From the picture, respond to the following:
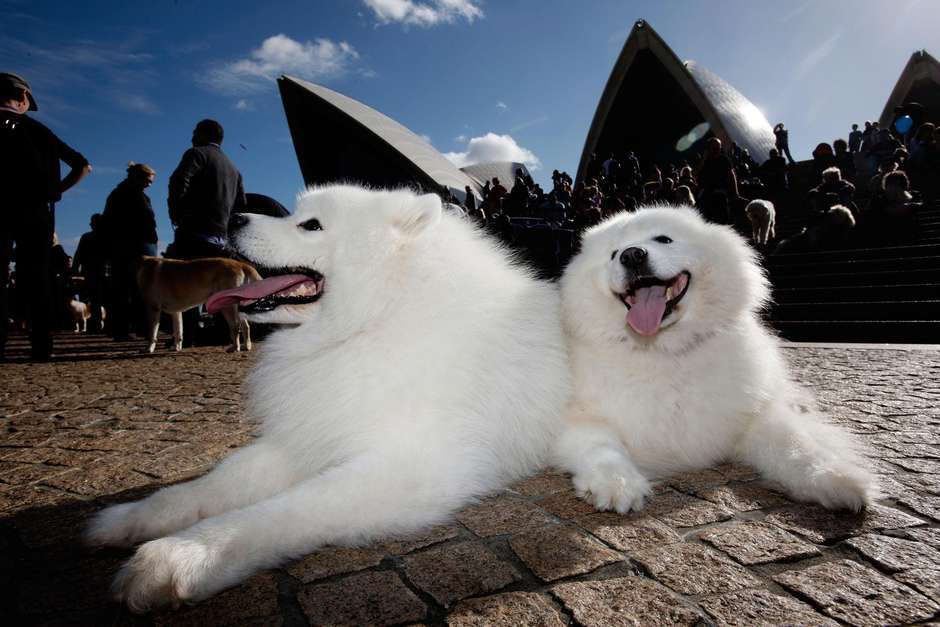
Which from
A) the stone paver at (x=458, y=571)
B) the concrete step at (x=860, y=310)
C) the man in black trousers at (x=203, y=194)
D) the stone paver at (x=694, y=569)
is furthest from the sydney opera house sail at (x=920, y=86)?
the stone paver at (x=458, y=571)

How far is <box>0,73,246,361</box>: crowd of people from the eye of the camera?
5.01m

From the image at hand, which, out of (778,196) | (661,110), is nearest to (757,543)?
(778,196)

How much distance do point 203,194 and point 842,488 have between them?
6737mm

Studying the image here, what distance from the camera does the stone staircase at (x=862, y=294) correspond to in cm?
678

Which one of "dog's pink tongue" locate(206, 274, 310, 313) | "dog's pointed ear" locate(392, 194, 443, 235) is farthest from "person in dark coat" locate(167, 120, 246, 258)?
"dog's pointed ear" locate(392, 194, 443, 235)

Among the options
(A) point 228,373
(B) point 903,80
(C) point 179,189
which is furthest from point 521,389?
(B) point 903,80

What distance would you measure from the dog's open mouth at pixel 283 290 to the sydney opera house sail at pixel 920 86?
142 ft

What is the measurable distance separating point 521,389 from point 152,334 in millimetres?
7258

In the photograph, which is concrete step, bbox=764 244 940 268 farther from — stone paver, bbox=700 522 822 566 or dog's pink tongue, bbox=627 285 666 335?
stone paver, bbox=700 522 822 566

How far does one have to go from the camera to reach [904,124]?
1670cm

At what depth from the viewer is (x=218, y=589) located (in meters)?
1.32

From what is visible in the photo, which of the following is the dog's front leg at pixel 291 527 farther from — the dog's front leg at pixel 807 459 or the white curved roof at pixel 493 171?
the white curved roof at pixel 493 171

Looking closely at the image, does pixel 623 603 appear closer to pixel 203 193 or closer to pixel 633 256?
pixel 633 256

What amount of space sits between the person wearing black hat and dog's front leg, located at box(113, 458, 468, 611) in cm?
552
